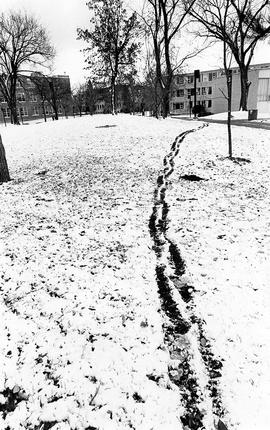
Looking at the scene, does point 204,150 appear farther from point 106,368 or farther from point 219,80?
point 219,80

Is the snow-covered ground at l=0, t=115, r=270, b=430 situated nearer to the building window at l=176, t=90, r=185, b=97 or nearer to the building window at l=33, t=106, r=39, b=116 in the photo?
the building window at l=176, t=90, r=185, b=97

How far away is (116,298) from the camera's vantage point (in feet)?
12.5

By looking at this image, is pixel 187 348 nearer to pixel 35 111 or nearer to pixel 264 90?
pixel 264 90

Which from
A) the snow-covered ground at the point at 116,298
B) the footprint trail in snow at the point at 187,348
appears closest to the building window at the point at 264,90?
the snow-covered ground at the point at 116,298

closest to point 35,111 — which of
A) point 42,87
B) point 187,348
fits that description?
point 42,87

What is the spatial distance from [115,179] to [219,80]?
119ft

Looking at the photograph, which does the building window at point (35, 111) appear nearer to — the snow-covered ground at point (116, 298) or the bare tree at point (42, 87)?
the bare tree at point (42, 87)

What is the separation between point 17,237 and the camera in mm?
5199

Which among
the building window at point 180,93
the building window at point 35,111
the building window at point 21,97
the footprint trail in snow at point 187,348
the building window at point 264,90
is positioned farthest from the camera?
the building window at point 35,111

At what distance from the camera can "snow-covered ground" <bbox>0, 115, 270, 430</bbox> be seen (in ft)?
8.42

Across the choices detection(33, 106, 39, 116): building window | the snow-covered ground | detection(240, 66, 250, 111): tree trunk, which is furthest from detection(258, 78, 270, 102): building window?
detection(33, 106, 39, 116): building window

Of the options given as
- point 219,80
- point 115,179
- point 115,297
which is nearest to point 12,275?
point 115,297

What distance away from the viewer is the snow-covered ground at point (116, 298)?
257 centimetres

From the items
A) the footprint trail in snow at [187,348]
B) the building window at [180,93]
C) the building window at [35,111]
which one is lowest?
the footprint trail in snow at [187,348]
